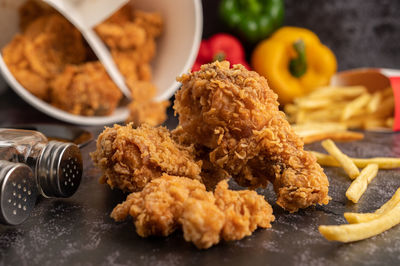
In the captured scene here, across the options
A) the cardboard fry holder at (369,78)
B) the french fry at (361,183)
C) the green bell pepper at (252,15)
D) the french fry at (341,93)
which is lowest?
the french fry at (361,183)

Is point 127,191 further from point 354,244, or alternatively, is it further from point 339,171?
point 339,171

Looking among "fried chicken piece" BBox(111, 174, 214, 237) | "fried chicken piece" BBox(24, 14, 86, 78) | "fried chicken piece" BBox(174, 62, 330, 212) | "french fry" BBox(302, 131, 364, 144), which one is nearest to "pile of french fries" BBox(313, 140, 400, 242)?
"fried chicken piece" BBox(174, 62, 330, 212)

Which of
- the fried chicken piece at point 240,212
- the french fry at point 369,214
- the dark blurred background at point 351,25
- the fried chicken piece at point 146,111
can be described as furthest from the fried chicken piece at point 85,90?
the french fry at point 369,214

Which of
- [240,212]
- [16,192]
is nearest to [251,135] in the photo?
[240,212]

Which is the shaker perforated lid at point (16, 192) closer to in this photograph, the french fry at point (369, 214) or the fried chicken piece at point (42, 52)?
the french fry at point (369, 214)

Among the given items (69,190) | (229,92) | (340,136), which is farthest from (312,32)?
(69,190)

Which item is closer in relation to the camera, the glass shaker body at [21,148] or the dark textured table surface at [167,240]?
the dark textured table surface at [167,240]
